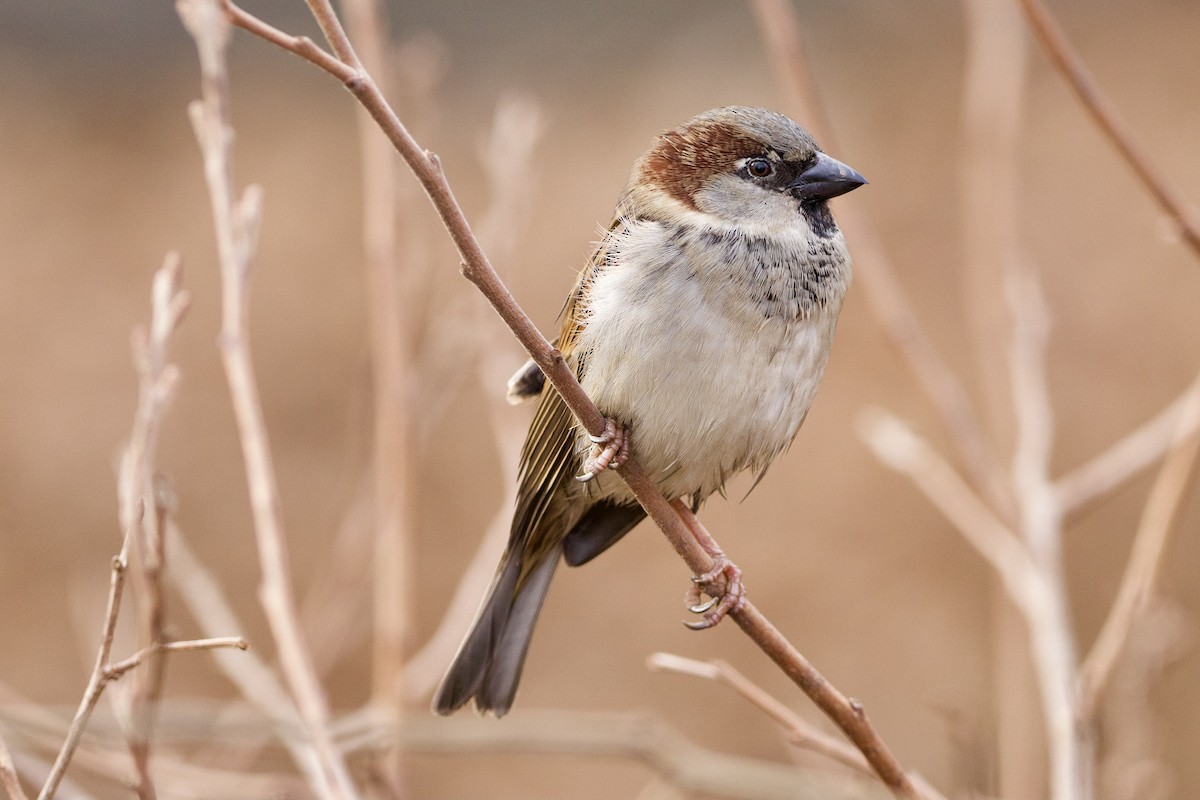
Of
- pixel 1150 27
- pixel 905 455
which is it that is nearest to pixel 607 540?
pixel 905 455

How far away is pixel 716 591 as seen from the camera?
1994 mm

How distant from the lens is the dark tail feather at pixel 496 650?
85.0 inches

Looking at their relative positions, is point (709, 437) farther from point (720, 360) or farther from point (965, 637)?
point (965, 637)

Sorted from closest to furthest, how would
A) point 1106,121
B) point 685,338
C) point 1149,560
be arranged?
point 1106,121, point 1149,560, point 685,338

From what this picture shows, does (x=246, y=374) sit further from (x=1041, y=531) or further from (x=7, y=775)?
(x=1041, y=531)

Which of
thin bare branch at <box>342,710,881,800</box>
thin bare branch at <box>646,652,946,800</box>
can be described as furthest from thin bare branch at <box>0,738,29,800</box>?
thin bare branch at <box>646,652,946,800</box>

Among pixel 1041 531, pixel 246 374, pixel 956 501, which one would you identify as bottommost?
pixel 1041 531

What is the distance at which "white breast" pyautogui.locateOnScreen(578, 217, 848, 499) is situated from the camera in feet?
6.60

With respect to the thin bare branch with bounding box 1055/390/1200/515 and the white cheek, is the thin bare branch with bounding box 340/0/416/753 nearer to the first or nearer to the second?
the white cheek

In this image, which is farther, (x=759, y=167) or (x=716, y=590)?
(x=759, y=167)

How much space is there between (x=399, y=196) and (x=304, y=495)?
11.2 ft

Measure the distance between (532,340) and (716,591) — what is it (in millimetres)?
742

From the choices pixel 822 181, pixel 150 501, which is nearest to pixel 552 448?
pixel 822 181

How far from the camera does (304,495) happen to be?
5.69 metres
